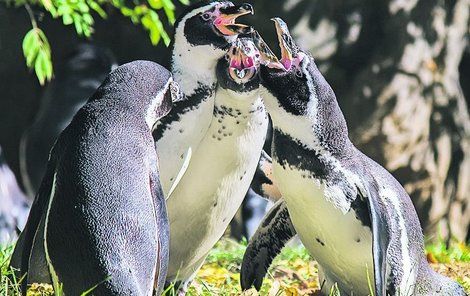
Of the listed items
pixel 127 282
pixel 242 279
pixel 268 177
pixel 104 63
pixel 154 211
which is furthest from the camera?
pixel 104 63

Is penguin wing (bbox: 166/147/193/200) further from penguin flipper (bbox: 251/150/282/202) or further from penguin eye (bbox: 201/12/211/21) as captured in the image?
Result: penguin flipper (bbox: 251/150/282/202)

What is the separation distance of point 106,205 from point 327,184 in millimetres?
830

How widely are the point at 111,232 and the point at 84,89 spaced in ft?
13.5

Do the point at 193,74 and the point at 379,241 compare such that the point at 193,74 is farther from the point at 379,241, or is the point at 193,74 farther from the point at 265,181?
the point at 379,241

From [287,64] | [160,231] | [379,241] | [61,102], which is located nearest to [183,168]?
[287,64]

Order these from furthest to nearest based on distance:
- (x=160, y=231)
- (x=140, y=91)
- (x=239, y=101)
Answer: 1. (x=239, y=101)
2. (x=140, y=91)
3. (x=160, y=231)

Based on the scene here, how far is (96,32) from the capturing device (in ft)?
23.5

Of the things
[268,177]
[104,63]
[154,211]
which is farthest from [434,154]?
[154,211]

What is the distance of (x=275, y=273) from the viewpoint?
4375 mm

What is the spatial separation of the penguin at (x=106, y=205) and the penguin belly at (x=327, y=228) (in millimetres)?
552

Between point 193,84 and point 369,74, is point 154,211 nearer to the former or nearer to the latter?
point 193,84

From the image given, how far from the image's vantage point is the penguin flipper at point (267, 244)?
3697 mm

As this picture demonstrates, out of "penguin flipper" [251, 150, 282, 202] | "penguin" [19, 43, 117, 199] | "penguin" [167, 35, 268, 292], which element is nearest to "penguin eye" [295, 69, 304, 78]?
"penguin" [167, 35, 268, 292]

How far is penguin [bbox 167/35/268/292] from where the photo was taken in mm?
3487
